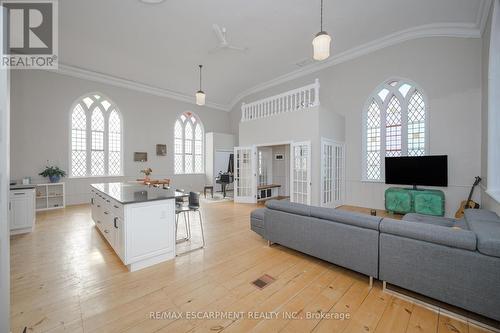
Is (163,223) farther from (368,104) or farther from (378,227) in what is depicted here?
(368,104)

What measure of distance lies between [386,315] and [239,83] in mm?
8636

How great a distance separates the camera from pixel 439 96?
5.09 meters

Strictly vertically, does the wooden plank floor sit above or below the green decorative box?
below

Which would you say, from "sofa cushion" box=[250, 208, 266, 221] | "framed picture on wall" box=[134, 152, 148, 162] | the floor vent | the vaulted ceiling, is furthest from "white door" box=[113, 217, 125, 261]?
"framed picture on wall" box=[134, 152, 148, 162]

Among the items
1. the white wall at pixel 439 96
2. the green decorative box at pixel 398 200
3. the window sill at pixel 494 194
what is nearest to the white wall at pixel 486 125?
the window sill at pixel 494 194

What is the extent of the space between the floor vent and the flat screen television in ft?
15.4

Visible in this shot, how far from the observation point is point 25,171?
570 centimetres

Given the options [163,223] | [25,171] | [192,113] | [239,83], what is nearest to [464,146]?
[163,223]

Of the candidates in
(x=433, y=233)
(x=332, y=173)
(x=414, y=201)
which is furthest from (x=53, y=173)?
(x=414, y=201)

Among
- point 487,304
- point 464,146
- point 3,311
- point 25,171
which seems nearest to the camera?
point 3,311

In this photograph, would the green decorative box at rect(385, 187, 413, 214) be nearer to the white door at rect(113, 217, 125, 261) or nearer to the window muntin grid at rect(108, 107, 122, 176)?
the white door at rect(113, 217, 125, 261)

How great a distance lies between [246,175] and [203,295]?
520 centimetres

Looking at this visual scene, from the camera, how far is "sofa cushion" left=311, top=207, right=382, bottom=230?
7.37ft

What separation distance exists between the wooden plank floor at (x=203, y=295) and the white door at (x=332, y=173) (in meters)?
3.03
